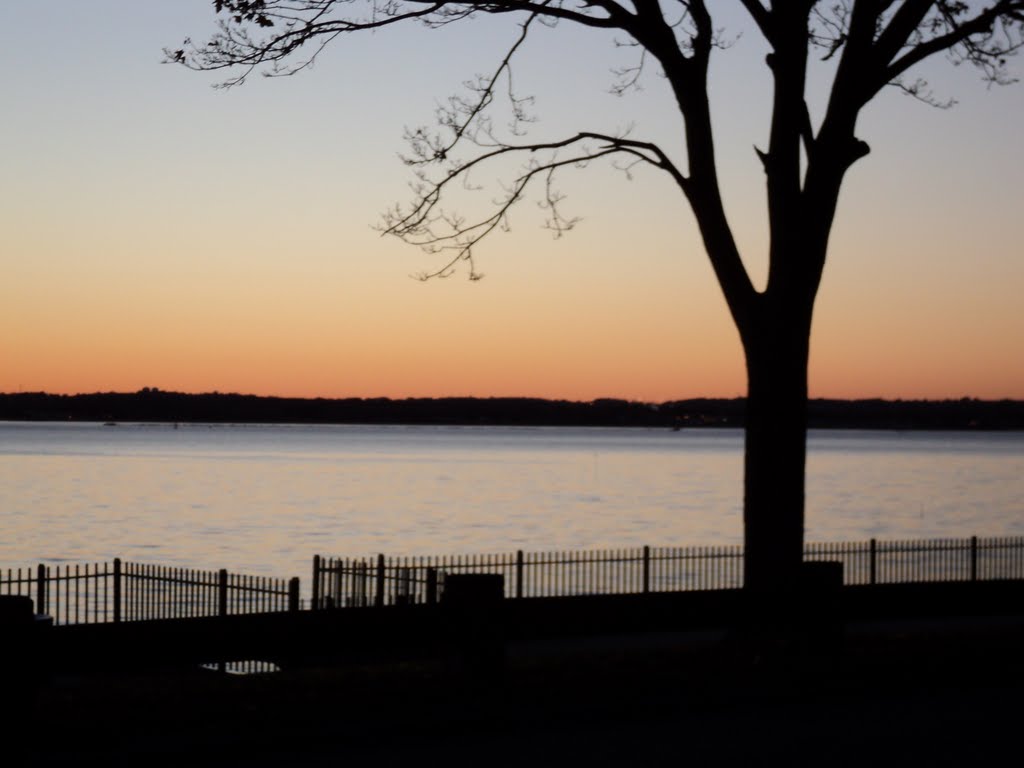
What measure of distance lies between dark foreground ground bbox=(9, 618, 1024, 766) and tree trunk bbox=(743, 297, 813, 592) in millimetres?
1396

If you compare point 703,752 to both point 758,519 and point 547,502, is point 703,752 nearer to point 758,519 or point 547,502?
point 758,519

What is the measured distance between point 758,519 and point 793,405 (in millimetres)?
1420

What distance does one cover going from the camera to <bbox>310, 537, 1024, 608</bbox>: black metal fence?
28.0 m

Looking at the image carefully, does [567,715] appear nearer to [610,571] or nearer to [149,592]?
[149,592]

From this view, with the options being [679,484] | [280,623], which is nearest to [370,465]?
[679,484]

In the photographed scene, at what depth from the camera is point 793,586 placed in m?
15.4

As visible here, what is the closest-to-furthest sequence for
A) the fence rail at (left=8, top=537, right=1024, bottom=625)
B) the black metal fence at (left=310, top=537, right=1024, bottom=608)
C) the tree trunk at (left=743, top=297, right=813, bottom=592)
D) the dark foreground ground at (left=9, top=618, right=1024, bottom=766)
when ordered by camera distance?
the dark foreground ground at (left=9, top=618, right=1024, bottom=766)
the tree trunk at (left=743, top=297, right=813, bottom=592)
the fence rail at (left=8, top=537, right=1024, bottom=625)
the black metal fence at (left=310, top=537, right=1024, bottom=608)

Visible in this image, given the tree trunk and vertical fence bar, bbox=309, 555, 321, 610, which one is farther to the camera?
vertical fence bar, bbox=309, 555, 321, 610

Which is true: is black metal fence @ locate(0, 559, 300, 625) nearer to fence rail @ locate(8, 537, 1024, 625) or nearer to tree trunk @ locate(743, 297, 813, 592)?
fence rail @ locate(8, 537, 1024, 625)

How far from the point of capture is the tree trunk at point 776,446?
16.7m

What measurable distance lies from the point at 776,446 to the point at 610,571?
35109 mm

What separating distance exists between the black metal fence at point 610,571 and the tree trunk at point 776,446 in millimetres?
5686

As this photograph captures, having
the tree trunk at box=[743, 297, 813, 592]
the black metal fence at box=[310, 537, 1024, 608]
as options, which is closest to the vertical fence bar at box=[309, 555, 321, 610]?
the black metal fence at box=[310, 537, 1024, 608]

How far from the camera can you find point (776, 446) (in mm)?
16766
